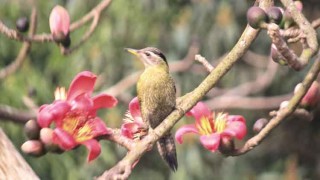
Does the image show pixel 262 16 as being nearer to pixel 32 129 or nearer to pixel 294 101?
pixel 294 101

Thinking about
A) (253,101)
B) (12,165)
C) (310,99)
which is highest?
(12,165)

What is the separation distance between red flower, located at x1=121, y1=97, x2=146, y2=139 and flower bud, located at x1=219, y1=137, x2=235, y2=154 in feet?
0.42

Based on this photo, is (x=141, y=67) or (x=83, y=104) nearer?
(x=83, y=104)

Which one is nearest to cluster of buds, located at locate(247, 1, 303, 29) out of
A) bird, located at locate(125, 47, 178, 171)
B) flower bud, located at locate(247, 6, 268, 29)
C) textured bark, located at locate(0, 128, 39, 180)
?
flower bud, located at locate(247, 6, 268, 29)

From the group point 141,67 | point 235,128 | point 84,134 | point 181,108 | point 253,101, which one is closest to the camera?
point 181,108

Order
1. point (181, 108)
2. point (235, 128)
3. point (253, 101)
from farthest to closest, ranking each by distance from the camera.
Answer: point (253, 101) → point (235, 128) → point (181, 108)

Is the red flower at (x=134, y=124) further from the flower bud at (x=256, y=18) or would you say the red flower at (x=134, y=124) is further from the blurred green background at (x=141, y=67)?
the blurred green background at (x=141, y=67)

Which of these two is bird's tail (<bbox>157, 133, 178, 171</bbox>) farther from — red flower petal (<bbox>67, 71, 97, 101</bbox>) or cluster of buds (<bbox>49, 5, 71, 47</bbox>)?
cluster of buds (<bbox>49, 5, 71, 47</bbox>)

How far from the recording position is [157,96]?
4.36 ft

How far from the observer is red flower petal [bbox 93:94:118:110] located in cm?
127

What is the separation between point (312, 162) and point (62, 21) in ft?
14.3

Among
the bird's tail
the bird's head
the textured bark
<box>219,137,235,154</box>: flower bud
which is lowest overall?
<box>219,137,235,154</box>: flower bud

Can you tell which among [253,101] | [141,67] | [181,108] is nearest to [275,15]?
[181,108]

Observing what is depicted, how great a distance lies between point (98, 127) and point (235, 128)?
0.74 feet
